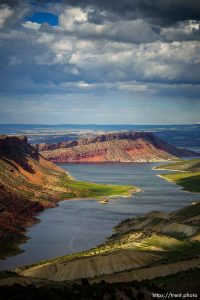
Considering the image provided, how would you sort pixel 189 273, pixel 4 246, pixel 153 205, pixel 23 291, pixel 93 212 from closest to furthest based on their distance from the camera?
pixel 23 291, pixel 189 273, pixel 4 246, pixel 93 212, pixel 153 205

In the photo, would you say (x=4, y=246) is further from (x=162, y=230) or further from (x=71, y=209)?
(x=71, y=209)

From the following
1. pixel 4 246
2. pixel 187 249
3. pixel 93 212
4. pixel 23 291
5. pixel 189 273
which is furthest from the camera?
pixel 93 212

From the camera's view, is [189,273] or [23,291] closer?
[23,291]

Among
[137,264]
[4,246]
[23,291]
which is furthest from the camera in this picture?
[4,246]

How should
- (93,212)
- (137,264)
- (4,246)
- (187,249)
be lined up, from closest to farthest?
(137,264), (187,249), (4,246), (93,212)

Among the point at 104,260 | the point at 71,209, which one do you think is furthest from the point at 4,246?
the point at 71,209

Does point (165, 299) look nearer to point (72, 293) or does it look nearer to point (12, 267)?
point (72, 293)

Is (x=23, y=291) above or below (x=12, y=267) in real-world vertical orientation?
above

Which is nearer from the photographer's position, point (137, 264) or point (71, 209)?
point (137, 264)

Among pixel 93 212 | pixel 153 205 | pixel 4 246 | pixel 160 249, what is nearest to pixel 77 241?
pixel 4 246
